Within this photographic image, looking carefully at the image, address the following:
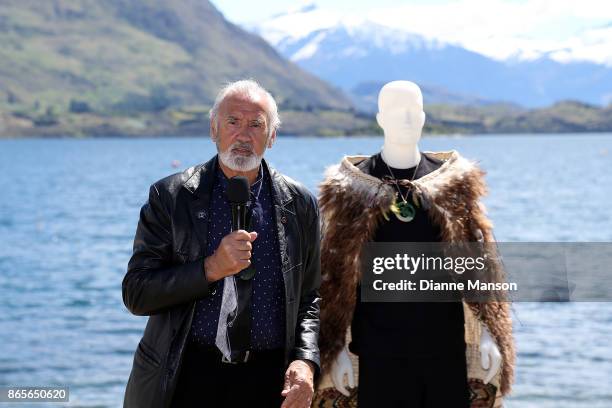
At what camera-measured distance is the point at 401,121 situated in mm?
4777

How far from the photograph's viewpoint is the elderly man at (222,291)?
3918mm

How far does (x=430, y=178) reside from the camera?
4.78 metres

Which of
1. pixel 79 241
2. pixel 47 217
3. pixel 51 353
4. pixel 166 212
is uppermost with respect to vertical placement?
pixel 47 217

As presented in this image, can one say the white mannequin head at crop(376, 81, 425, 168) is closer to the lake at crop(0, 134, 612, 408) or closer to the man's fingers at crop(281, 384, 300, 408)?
the lake at crop(0, 134, 612, 408)

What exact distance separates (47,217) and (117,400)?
3544cm

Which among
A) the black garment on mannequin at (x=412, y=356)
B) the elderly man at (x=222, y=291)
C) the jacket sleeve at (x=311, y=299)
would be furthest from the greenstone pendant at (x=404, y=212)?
the elderly man at (x=222, y=291)

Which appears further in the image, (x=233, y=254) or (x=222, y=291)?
(x=222, y=291)

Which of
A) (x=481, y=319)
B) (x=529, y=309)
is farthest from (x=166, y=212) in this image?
(x=529, y=309)

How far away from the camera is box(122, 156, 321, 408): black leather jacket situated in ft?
12.7

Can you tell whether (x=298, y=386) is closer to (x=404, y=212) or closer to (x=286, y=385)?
(x=286, y=385)

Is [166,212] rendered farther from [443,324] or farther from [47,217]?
[47,217]

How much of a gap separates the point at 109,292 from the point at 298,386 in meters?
19.9

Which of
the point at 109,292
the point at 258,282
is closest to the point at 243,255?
the point at 258,282

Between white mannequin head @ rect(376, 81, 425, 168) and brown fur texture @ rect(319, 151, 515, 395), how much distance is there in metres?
0.15
